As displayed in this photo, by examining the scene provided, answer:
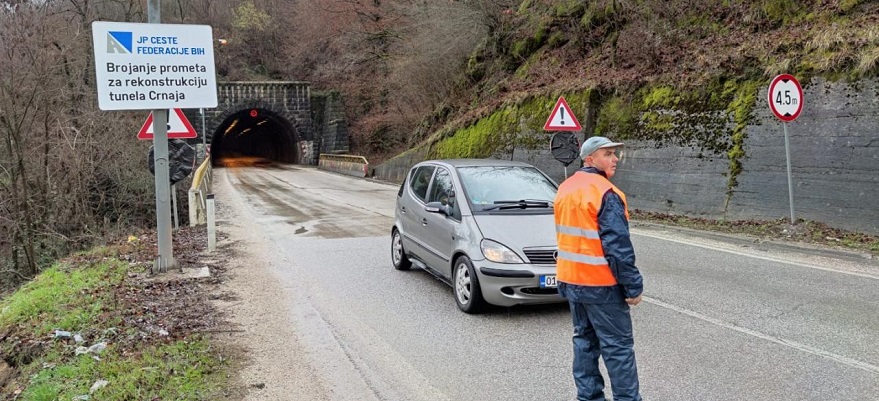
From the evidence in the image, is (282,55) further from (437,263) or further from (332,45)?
(437,263)

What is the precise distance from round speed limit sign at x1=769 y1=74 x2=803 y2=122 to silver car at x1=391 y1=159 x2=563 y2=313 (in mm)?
5570

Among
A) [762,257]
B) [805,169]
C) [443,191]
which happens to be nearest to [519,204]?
[443,191]

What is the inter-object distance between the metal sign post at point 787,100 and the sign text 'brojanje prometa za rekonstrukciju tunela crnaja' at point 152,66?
30.8ft

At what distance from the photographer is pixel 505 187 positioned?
24.1 ft

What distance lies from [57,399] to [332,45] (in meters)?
48.2

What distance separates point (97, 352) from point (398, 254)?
169 inches

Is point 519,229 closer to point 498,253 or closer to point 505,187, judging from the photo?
point 498,253

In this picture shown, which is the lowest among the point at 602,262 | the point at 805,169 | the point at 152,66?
the point at 602,262

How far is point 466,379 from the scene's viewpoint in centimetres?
470

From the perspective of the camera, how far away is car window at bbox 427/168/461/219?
707cm

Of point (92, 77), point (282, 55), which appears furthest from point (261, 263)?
point (282, 55)

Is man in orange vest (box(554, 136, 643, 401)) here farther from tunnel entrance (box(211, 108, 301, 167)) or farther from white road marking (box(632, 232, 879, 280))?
tunnel entrance (box(211, 108, 301, 167))

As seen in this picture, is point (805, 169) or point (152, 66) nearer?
point (152, 66)

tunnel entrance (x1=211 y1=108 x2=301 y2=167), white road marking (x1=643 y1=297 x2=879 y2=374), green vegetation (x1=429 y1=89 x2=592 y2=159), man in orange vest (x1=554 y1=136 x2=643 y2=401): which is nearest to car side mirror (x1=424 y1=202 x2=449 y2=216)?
white road marking (x1=643 y1=297 x2=879 y2=374)
